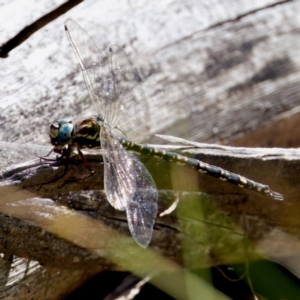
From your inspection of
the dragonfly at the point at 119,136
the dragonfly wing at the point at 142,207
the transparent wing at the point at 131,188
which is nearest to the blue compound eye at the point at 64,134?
the dragonfly at the point at 119,136

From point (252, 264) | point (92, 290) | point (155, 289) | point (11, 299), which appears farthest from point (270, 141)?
point (11, 299)

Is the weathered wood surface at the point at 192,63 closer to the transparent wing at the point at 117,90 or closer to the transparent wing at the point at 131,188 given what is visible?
the transparent wing at the point at 117,90

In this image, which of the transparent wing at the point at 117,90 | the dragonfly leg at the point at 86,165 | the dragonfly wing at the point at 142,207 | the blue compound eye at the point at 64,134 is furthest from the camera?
the transparent wing at the point at 117,90

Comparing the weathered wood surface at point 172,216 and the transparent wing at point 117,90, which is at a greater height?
the transparent wing at point 117,90

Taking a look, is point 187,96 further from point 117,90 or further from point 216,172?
point 216,172

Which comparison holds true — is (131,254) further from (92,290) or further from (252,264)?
(252,264)

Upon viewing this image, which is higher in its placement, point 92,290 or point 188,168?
point 188,168

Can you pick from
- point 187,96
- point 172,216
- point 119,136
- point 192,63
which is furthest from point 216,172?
point 192,63
